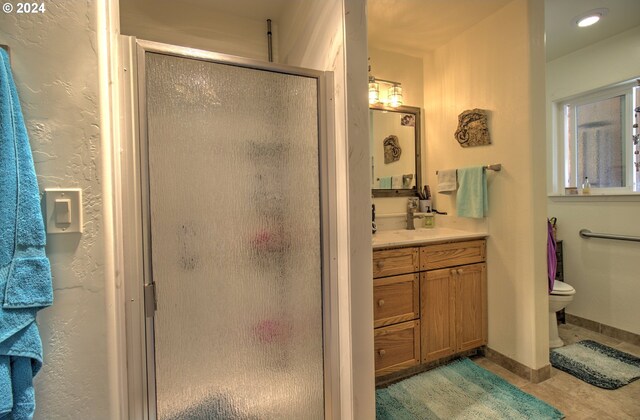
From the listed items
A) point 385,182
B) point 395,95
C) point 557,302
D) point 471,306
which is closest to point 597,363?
point 557,302

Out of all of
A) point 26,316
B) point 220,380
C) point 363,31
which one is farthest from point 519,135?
point 26,316

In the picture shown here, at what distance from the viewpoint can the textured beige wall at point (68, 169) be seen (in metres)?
0.82

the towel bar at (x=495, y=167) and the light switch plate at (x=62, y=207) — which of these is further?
the towel bar at (x=495, y=167)

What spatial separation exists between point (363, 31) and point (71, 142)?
1.11 meters

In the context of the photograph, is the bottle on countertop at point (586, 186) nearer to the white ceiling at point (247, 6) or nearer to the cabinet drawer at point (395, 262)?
the cabinet drawer at point (395, 262)

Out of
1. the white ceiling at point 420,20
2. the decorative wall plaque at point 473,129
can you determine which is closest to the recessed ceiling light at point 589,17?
the white ceiling at point 420,20

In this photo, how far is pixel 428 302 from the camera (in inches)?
79.8

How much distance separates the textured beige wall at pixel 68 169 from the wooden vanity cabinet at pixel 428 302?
1401 millimetres

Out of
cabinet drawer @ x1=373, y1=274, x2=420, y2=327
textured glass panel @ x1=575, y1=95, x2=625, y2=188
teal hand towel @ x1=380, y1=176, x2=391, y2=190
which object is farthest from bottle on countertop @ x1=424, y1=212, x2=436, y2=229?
textured glass panel @ x1=575, y1=95, x2=625, y2=188

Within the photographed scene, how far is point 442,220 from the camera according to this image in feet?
8.56

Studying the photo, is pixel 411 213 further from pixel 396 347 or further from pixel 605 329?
pixel 605 329

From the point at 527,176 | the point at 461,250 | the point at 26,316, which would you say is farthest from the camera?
the point at 461,250

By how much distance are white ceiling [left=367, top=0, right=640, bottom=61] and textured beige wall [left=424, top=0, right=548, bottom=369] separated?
142 mm

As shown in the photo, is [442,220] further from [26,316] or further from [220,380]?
[26,316]
